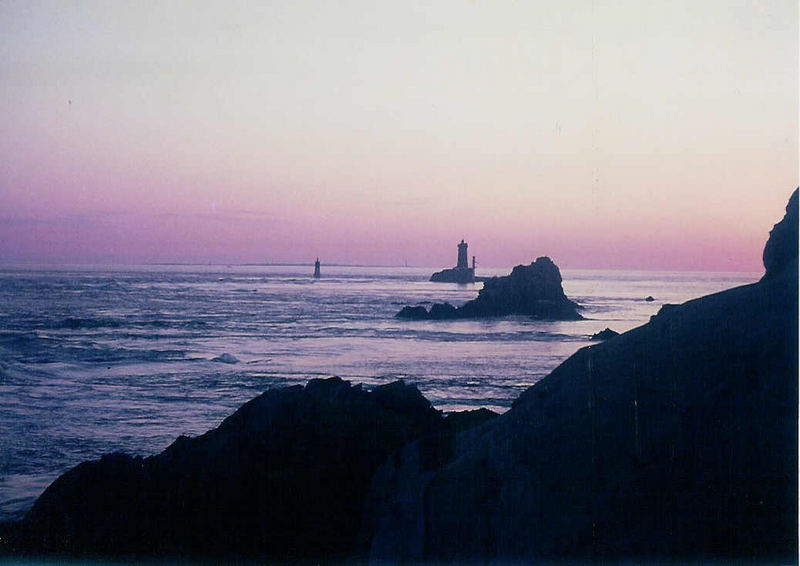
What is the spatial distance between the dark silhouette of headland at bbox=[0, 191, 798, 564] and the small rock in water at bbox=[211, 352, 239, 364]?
16256 mm

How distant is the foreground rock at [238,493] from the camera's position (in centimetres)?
827

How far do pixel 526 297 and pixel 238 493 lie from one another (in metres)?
47.3

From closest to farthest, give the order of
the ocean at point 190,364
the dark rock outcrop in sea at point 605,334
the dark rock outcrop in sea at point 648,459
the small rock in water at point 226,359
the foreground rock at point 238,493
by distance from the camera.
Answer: the dark rock outcrop in sea at point 648,459 < the foreground rock at point 238,493 < the ocean at point 190,364 < the small rock in water at point 226,359 < the dark rock outcrop in sea at point 605,334

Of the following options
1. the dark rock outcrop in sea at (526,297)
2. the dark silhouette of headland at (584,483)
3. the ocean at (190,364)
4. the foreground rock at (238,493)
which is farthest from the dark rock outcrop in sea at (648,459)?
the dark rock outcrop in sea at (526,297)

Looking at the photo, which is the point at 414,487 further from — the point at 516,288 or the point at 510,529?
the point at 516,288

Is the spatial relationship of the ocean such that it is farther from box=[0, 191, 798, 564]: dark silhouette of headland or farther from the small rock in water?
box=[0, 191, 798, 564]: dark silhouette of headland

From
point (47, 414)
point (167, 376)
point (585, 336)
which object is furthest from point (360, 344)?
point (47, 414)

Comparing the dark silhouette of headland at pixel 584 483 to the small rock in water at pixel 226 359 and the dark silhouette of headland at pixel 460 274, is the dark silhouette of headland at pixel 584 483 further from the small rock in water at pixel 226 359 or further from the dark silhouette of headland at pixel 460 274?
the dark silhouette of headland at pixel 460 274

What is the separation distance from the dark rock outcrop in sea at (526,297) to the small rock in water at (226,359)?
81.1 ft

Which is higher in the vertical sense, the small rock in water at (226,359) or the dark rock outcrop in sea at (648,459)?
the dark rock outcrop in sea at (648,459)

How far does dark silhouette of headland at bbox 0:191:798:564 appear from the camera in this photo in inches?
196

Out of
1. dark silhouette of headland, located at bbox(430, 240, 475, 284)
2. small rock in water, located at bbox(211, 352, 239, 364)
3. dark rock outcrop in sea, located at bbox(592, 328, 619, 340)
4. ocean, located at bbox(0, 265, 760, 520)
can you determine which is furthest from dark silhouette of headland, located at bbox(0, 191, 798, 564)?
dark silhouette of headland, located at bbox(430, 240, 475, 284)

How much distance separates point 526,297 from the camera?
5462cm

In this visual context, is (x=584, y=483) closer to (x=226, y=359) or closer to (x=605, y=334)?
(x=226, y=359)
